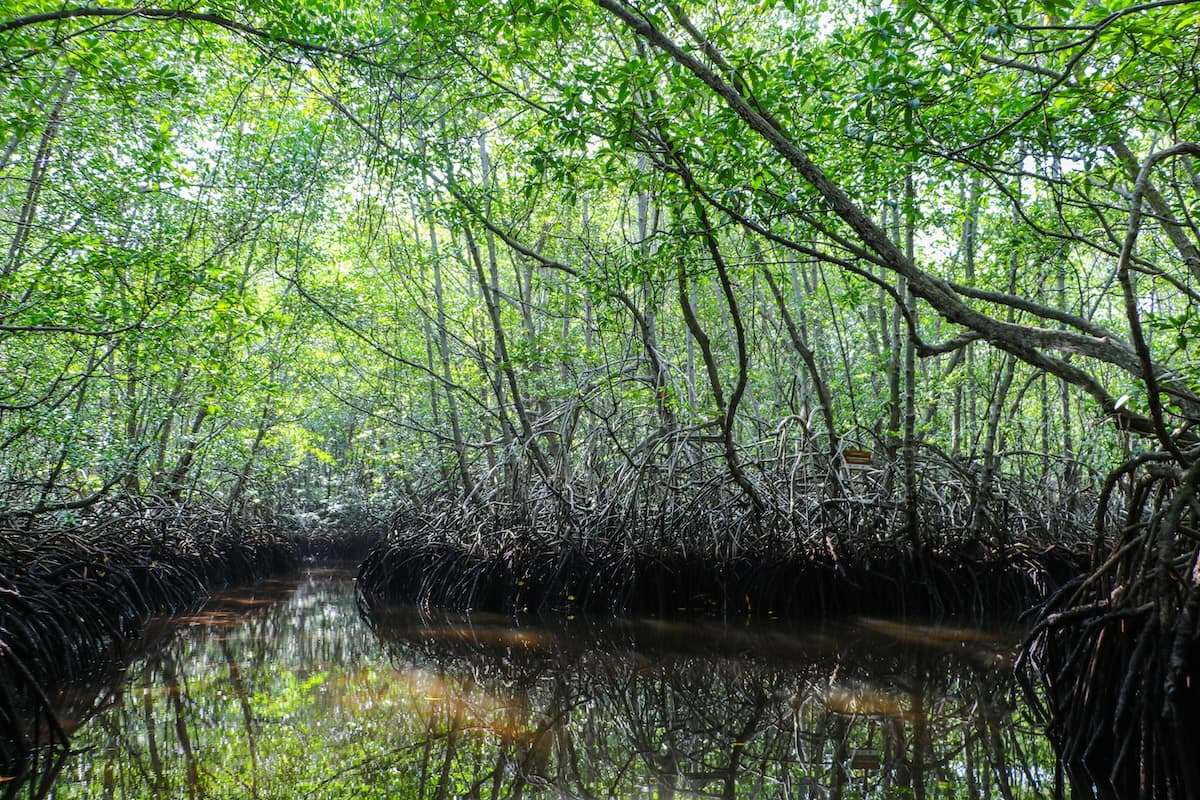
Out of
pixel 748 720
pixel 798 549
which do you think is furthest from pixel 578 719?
pixel 798 549

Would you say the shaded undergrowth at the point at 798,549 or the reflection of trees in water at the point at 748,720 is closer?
the reflection of trees in water at the point at 748,720

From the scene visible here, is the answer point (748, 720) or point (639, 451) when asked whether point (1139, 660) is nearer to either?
point (748, 720)

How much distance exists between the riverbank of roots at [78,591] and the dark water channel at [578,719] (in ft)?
0.78

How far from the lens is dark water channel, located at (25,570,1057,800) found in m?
2.82

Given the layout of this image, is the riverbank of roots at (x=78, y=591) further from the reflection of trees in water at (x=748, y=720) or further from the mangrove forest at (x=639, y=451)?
the reflection of trees in water at (x=748, y=720)

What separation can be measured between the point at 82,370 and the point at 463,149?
416cm

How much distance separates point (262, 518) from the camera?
13922mm

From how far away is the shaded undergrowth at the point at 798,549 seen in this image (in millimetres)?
6465

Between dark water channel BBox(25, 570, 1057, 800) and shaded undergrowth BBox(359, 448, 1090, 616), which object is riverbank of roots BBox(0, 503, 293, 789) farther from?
shaded undergrowth BBox(359, 448, 1090, 616)

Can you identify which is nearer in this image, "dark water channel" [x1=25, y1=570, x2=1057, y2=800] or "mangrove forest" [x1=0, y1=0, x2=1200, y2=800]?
"dark water channel" [x1=25, y1=570, x2=1057, y2=800]

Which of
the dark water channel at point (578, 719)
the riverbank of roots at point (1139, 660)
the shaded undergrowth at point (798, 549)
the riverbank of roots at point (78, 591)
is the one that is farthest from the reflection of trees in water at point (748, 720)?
the riverbank of roots at point (78, 591)

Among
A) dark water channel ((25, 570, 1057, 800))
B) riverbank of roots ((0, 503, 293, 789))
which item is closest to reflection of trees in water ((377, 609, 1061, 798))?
dark water channel ((25, 570, 1057, 800))

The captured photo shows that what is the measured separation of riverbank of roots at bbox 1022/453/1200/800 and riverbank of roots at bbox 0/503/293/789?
368cm

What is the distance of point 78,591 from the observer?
5152 mm
